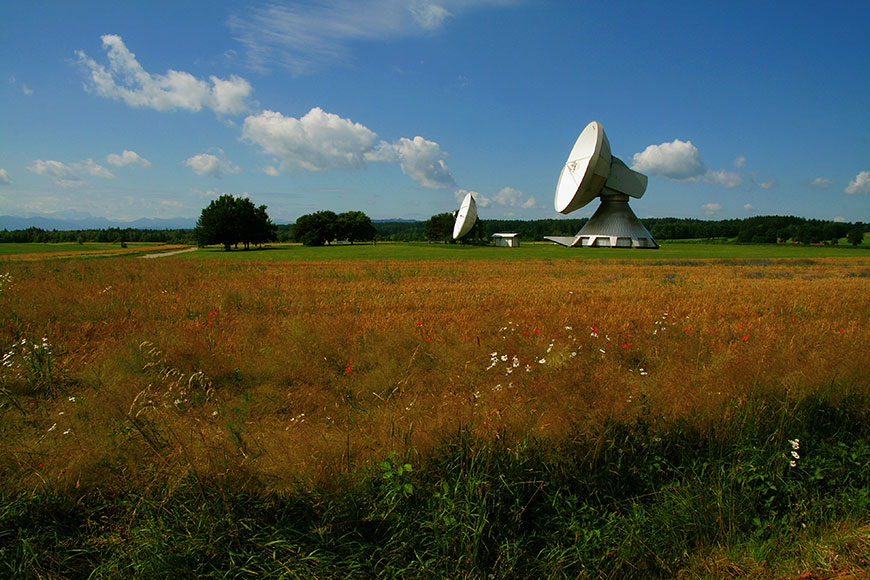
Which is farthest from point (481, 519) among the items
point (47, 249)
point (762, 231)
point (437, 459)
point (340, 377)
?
point (762, 231)

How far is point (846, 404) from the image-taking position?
4883mm

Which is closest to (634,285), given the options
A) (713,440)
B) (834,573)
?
(713,440)

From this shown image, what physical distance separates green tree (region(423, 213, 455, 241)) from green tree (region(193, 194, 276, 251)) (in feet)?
198

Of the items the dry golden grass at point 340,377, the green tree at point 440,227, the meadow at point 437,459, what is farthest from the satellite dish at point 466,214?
the meadow at point 437,459

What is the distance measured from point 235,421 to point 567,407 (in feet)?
12.2

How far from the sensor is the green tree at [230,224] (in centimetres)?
7731

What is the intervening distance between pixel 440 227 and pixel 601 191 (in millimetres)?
67363

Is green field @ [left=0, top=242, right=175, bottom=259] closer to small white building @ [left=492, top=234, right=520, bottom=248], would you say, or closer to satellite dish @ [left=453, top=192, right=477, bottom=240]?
satellite dish @ [left=453, top=192, right=477, bottom=240]

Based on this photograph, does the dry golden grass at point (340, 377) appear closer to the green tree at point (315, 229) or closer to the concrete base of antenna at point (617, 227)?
the concrete base of antenna at point (617, 227)

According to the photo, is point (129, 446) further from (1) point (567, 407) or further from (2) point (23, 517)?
(1) point (567, 407)

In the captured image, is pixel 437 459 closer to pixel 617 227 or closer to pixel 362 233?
pixel 617 227

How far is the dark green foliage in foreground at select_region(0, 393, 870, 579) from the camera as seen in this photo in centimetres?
290

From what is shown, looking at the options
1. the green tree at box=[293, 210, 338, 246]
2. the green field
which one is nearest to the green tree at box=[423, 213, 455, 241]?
the green tree at box=[293, 210, 338, 246]

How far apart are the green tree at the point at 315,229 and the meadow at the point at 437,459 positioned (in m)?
108
